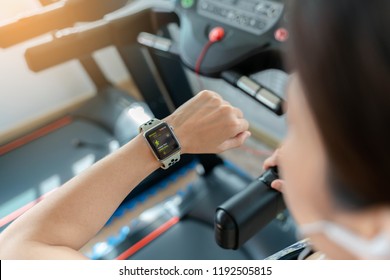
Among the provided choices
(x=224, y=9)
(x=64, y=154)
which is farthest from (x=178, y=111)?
(x=64, y=154)

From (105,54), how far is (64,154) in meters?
0.87

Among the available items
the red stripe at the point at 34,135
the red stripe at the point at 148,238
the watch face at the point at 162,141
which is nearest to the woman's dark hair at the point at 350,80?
the watch face at the point at 162,141

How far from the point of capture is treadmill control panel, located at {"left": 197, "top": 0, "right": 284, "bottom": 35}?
854mm

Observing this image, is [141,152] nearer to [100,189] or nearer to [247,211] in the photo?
[100,189]

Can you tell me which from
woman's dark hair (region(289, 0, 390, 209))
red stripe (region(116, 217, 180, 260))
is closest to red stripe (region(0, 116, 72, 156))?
red stripe (region(116, 217, 180, 260))

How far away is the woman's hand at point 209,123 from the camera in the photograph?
2.59 feet

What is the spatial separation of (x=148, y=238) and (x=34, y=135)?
88cm

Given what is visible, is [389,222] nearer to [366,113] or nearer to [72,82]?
[366,113]

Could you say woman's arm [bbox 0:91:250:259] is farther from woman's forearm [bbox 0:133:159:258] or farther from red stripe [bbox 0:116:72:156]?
red stripe [bbox 0:116:72:156]

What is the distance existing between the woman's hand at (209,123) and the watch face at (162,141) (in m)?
0.02

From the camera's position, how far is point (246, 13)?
2.97 feet

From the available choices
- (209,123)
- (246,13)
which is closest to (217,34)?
(246,13)

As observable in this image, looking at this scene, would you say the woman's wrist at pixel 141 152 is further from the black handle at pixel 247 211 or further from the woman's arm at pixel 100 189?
the black handle at pixel 247 211

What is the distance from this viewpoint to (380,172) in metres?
0.35
